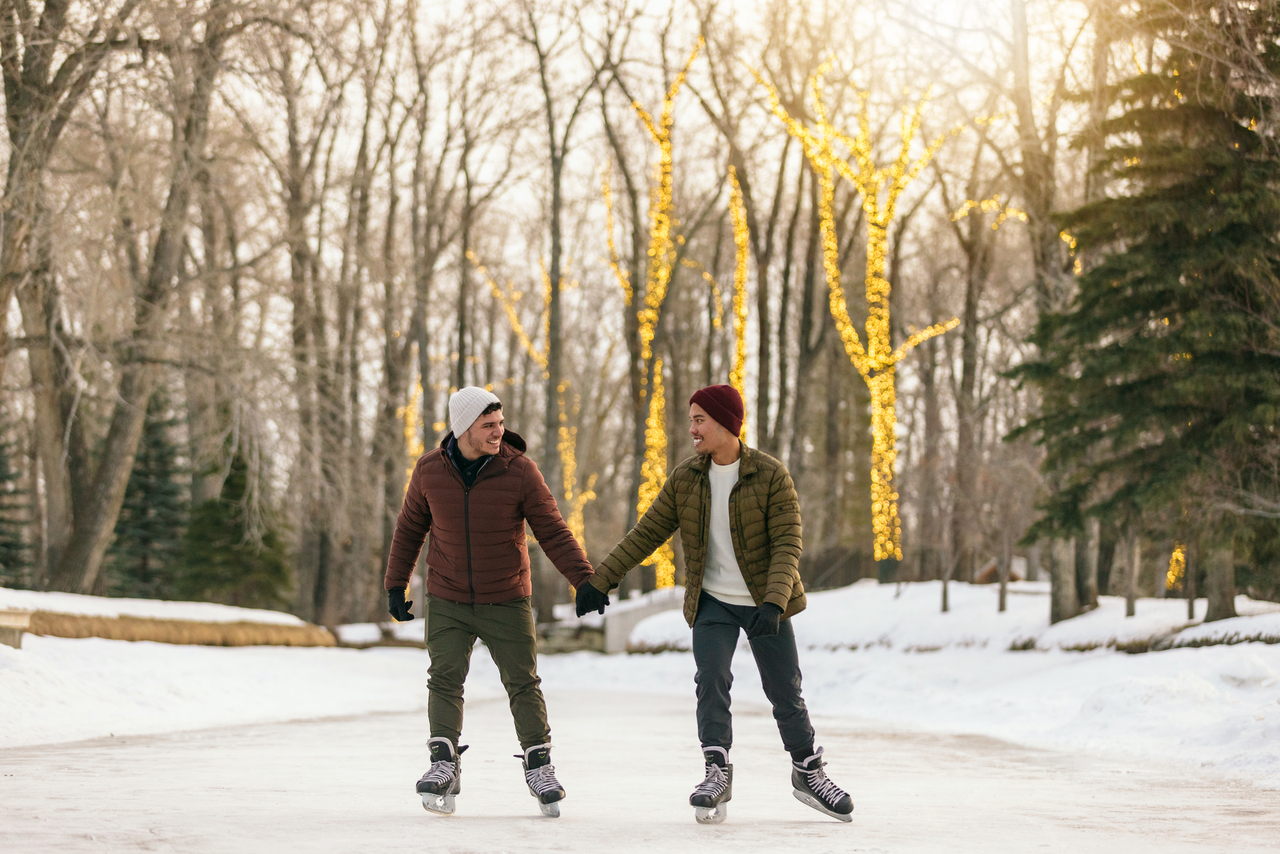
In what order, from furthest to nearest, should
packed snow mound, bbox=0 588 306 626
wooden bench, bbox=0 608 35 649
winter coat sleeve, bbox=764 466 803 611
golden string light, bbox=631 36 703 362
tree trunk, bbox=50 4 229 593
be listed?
golden string light, bbox=631 36 703 362, tree trunk, bbox=50 4 229 593, packed snow mound, bbox=0 588 306 626, wooden bench, bbox=0 608 35 649, winter coat sleeve, bbox=764 466 803 611

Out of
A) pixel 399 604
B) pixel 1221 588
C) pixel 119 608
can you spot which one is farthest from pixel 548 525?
pixel 1221 588

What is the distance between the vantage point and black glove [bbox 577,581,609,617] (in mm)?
5590

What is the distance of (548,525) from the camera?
6.04 m

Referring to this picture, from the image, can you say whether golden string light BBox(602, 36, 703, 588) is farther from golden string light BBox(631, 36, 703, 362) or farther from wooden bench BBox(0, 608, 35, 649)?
wooden bench BBox(0, 608, 35, 649)

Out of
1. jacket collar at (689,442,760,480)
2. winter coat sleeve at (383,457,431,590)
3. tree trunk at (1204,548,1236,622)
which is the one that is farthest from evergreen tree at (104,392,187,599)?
jacket collar at (689,442,760,480)

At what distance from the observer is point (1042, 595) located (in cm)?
2239

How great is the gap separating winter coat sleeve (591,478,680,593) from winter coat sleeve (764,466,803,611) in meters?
0.45

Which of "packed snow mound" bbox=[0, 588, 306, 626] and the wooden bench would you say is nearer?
the wooden bench

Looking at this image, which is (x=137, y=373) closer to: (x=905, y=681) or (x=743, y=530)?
(x=905, y=681)

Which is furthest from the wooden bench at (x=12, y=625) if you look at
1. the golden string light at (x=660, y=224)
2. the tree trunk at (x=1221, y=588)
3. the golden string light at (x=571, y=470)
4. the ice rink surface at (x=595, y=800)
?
the golden string light at (x=571, y=470)

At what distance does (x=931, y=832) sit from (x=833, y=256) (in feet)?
79.6

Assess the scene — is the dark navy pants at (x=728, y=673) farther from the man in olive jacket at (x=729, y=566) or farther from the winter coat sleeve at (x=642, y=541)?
the winter coat sleeve at (x=642, y=541)

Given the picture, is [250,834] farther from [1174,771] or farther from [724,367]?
[724,367]

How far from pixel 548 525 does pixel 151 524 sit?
32394 mm
